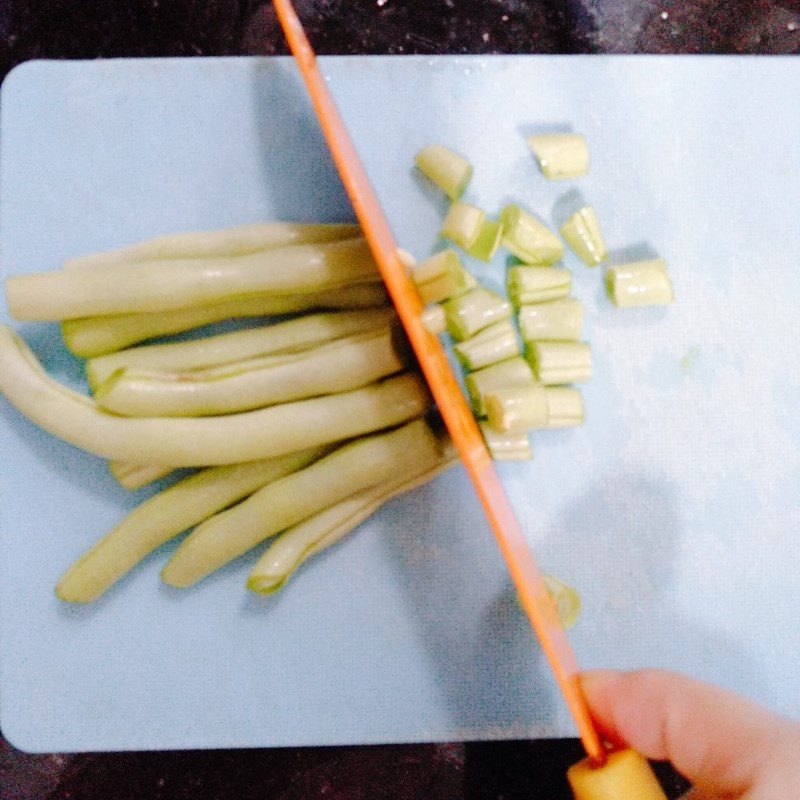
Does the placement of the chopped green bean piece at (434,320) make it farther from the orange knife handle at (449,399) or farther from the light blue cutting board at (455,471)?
the light blue cutting board at (455,471)

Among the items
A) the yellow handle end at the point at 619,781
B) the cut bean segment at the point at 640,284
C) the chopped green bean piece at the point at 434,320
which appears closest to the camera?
the yellow handle end at the point at 619,781

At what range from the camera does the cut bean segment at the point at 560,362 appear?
1.62m

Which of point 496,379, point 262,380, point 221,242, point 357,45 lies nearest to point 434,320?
point 496,379

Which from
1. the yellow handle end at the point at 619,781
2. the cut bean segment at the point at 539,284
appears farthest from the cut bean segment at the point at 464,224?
the yellow handle end at the point at 619,781

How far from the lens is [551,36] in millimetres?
1846

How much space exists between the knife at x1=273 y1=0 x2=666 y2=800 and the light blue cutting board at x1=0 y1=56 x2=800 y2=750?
224 mm

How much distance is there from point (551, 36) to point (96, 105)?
3.54ft

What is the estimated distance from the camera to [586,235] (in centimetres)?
165

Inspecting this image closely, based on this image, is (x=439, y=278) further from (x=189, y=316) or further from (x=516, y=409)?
(x=189, y=316)

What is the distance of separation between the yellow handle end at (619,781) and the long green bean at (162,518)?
805 millimetres

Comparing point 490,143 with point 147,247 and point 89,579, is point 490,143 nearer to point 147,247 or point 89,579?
point 147,247

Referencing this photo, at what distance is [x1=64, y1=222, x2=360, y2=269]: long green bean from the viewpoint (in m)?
1.57

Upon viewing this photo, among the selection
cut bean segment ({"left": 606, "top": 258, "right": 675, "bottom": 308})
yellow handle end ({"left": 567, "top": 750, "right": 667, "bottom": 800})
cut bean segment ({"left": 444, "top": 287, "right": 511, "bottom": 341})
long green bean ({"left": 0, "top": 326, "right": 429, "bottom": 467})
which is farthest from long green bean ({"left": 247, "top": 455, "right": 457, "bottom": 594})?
yellow handle end ({"left": 567, "top": 750, "right": 667, "bottom": 800})

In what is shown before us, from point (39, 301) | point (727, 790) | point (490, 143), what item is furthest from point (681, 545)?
point (39, 301)
